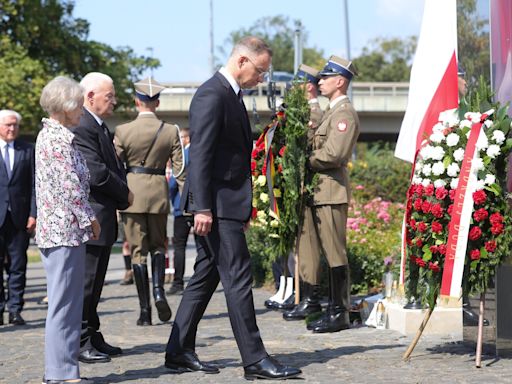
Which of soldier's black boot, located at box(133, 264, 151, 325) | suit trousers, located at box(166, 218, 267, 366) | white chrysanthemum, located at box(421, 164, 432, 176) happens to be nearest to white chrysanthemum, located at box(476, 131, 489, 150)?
white chrysanthemum, located at box(421, 164, 432, 176)

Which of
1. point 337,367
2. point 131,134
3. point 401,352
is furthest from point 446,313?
point 131,134

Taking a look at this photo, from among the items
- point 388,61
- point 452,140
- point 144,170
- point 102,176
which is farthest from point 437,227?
point 388,61

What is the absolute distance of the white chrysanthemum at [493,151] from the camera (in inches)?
274

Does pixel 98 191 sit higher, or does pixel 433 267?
pixel 98 191

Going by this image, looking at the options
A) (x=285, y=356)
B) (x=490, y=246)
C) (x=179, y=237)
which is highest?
(x=490, y=246)

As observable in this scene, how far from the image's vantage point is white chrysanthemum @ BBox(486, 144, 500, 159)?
695 centimetres

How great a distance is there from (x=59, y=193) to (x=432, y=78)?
3043mm

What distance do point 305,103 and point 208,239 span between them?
3.19 meters

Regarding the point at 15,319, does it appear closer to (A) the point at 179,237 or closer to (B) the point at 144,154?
(B) the point at 144,154

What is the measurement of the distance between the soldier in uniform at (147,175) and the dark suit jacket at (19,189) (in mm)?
1038

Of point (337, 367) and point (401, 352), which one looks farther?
point (401, 352)

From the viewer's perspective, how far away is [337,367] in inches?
283

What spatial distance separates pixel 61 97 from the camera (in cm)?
657

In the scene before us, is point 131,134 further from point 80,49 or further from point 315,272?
point 80,49
